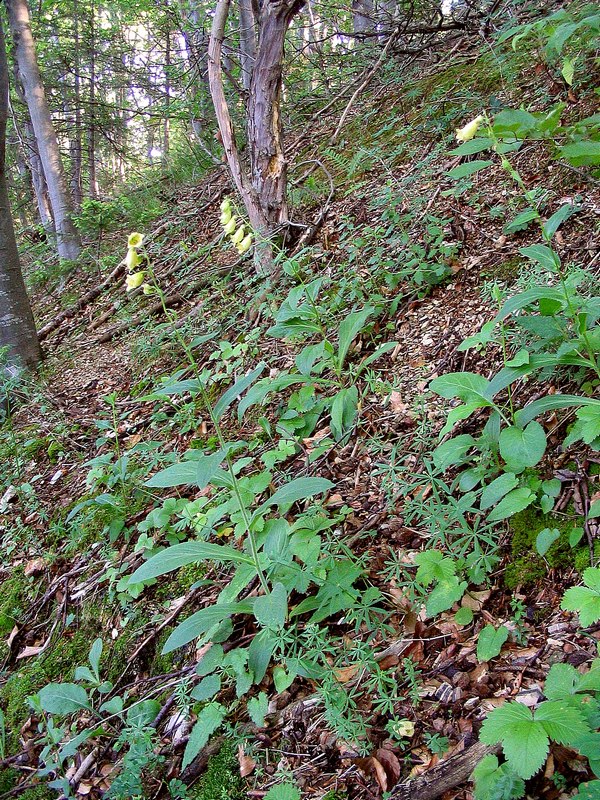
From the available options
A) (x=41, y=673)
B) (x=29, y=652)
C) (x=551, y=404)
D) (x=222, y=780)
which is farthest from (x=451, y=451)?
(x=29, y=652)

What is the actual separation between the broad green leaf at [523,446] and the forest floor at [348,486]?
253 millimetres

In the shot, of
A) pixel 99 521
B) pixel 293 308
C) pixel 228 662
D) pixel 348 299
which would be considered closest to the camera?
pixel 228 662

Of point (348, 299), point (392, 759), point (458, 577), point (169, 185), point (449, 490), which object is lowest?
point (392, 759)

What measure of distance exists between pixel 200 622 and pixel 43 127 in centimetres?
869

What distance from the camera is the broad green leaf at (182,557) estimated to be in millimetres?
1990

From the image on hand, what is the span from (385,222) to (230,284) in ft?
5.18

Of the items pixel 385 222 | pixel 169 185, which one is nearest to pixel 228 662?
pixel 385 222

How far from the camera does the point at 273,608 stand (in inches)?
71.6

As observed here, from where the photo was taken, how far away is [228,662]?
6.35 ft

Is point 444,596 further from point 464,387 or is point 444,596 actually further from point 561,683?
point 464,387

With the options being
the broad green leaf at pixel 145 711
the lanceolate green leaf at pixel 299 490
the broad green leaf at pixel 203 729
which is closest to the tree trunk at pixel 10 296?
the broad green leaf at pixel 145 711

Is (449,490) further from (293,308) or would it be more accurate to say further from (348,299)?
(348,299)

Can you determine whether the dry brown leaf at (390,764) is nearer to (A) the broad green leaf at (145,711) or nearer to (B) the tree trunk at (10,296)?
(A) the broad green leaf at (145,711)

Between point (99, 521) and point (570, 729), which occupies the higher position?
point (99, 521)
